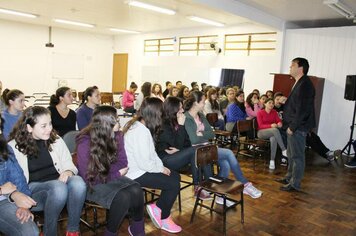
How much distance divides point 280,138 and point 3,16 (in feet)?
30.2

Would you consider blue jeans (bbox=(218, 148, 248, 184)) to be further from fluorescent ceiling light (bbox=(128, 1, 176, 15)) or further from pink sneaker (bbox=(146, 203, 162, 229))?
fluorescent ceiling light (bbox=(128, 1, 176, 15))

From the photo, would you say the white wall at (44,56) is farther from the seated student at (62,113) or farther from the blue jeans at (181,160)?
the blue jeans at (181,160)

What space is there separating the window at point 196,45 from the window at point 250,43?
51cm

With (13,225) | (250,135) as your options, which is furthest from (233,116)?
(13,225)

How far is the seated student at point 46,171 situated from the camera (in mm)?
2066

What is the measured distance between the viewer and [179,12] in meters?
6.86

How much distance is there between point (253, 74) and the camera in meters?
7.91

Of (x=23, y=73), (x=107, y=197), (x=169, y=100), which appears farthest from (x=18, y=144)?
(x=23, y=73)

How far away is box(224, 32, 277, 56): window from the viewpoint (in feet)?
24.9

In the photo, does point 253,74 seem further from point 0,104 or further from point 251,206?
point 0,104

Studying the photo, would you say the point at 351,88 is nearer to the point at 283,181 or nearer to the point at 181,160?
the point at 283,181

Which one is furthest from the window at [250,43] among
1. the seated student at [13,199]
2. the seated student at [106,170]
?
the seated student at [13,199]

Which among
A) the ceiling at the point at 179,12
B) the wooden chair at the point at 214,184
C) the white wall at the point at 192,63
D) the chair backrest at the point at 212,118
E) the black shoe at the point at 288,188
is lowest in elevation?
the black shoe at the point at 288,188

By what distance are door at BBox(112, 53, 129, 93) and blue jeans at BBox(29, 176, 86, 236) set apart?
10.0m
